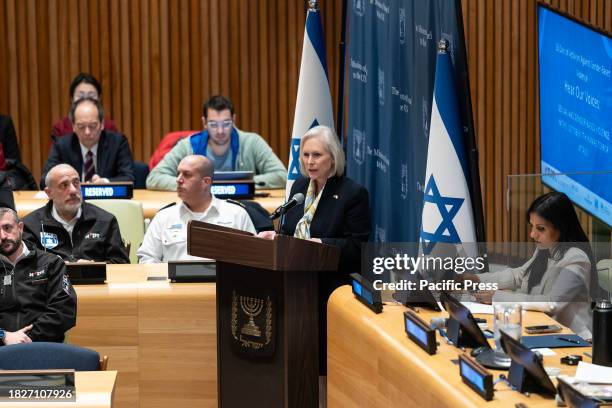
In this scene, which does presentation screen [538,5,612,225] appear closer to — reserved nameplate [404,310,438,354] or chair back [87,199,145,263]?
reserved nameplate [404,310,438,354]

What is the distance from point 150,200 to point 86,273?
1856 millimetres

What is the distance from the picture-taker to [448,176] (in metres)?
5.18

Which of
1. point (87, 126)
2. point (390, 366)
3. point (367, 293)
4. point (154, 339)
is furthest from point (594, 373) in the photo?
point (87, 126)

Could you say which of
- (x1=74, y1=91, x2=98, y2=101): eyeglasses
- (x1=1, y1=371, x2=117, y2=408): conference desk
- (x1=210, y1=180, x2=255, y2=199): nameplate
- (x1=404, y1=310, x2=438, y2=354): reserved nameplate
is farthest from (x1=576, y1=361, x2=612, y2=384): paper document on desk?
(x1=74, y1=91, x2=98, y2=101): eyeglasses

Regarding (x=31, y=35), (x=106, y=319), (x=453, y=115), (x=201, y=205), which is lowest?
(x=106, y=319)

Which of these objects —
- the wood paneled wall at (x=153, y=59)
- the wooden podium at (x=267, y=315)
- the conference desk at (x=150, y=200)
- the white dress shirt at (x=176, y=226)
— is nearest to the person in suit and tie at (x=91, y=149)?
the conference desk at (x=150, y=200)

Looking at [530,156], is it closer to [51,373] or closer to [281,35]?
[281,35]

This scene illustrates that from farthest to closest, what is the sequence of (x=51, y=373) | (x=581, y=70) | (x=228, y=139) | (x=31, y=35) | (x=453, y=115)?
(x=31, y=35)
(x=228, y=139)
(x=581, y=70)
(x=453, y=115)
(x=51, y=373)

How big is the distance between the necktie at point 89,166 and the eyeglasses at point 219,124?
83cm

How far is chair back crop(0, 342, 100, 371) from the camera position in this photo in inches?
171

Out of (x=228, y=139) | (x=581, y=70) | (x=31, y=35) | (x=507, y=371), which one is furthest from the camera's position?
(x=31, y=35)

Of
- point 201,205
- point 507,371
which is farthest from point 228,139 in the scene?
point 507,371

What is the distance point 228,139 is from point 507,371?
183 inches

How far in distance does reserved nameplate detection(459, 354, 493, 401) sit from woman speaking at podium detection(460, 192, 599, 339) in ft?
1.41
